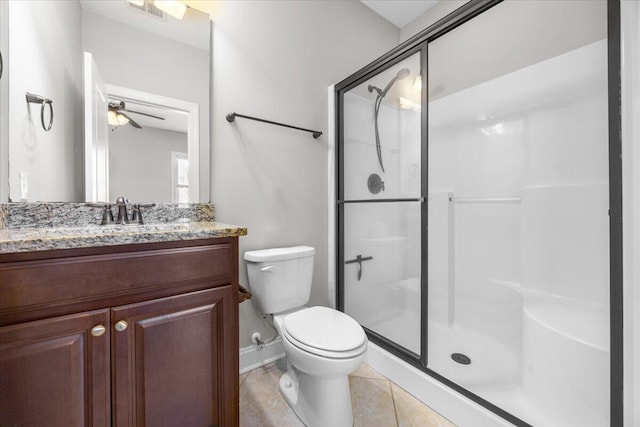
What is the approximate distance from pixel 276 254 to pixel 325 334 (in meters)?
0.52

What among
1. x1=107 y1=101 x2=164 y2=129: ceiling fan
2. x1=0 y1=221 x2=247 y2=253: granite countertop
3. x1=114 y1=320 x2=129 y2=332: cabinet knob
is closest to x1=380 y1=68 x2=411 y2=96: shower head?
x1=0 y1=221 x2=247 y2=253: granite countertop

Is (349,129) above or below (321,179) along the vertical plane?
above

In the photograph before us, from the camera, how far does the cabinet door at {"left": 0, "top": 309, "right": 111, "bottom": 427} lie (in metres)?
0.70

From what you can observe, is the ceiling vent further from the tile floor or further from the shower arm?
the tile floor

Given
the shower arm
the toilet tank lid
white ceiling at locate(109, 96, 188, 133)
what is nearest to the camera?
white ceiling at locate(109, 96, 188, 133)

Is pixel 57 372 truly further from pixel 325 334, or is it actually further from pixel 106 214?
pixel 325 334

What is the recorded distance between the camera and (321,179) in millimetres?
2021

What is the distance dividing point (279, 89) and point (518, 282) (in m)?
1.96

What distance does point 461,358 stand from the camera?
5.41 feet

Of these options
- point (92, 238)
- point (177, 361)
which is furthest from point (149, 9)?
point (177, 361)

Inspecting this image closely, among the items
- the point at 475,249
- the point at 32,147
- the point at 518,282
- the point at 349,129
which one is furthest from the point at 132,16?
the point at 518,282

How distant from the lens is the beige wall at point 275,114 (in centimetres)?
163

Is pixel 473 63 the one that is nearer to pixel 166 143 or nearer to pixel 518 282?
pixel 518 282

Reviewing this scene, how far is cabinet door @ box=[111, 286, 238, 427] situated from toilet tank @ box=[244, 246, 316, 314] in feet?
1.68
